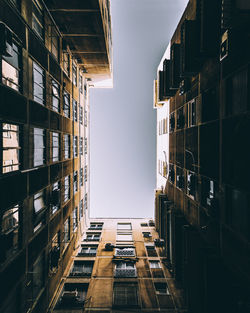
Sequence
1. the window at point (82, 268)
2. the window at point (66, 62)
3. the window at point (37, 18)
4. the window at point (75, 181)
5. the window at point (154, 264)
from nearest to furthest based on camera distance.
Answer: the window at point (37, 18), the window at point (82, 268), the window at point (66, 62), the window at point (154, 264), the window at point (75, 181)

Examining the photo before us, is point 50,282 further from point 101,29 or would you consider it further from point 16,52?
point 101,29

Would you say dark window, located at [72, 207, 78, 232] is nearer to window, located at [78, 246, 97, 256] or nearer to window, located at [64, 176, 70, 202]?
window, located at [78, 246, 97, 256]

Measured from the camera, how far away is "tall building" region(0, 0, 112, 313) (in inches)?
393

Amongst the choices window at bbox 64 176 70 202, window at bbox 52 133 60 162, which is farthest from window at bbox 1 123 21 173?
window at bbox 64 176 70 202

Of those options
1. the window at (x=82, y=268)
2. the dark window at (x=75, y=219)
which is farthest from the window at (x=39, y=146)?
the window at (x=82, y=268)

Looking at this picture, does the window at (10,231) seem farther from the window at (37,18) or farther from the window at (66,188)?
the window at (37,18)

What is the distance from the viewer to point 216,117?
12.5 metres

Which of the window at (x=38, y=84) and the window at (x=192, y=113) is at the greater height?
the window at (x=38, y=84)

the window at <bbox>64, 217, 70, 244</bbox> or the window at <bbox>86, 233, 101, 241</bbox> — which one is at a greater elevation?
the window at <bbox>64, 217, 70, 244</bbox>

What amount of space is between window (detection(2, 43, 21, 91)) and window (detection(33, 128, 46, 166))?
3333mm

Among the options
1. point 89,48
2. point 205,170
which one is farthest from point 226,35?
point 89,48

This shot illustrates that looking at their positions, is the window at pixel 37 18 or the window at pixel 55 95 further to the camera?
the window at pixel 55 95

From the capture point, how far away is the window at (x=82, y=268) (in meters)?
19.6

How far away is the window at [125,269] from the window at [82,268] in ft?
9.19
